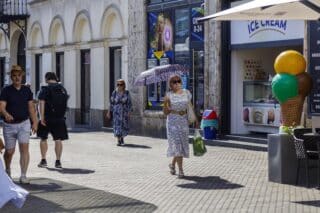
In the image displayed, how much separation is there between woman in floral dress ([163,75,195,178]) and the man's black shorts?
2397 millimetres

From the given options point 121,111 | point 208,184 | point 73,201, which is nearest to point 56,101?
point 208,184

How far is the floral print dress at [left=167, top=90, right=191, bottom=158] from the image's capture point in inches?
477

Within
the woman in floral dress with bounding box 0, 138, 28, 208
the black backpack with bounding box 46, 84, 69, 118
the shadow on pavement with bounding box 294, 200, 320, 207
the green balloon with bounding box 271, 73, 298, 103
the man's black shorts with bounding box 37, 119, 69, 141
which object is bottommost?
the shadow on pavement with bounding box 294, 200, 320, 207

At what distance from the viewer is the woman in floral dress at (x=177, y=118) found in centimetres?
1211

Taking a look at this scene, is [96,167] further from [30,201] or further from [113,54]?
[113,54]

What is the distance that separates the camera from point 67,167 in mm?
13875

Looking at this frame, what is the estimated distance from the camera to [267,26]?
17234mm

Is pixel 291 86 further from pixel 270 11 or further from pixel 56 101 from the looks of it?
pixel 56 101

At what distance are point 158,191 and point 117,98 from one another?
26.7 ft

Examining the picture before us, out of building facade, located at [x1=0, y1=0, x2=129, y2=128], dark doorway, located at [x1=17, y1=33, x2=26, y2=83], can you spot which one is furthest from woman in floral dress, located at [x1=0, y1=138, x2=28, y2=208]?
dark doorway, located at [x1=17, y1=33, x2=26, y2=83]

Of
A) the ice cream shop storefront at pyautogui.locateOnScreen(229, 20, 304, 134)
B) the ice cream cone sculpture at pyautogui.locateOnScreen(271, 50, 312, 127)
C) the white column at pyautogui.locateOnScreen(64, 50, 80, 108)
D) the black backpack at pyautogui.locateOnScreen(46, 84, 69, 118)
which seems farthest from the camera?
the white column at pyautogui.locateOnScreen(64, 50, 80, 108)

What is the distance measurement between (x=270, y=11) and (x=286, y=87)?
1.48 metres

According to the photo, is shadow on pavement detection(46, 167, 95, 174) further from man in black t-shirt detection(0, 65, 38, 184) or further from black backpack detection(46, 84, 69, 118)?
man in black t-shirt detection(0, 65, 38, 184)

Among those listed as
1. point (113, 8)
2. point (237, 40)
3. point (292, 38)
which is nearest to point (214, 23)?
point (237, 40)
